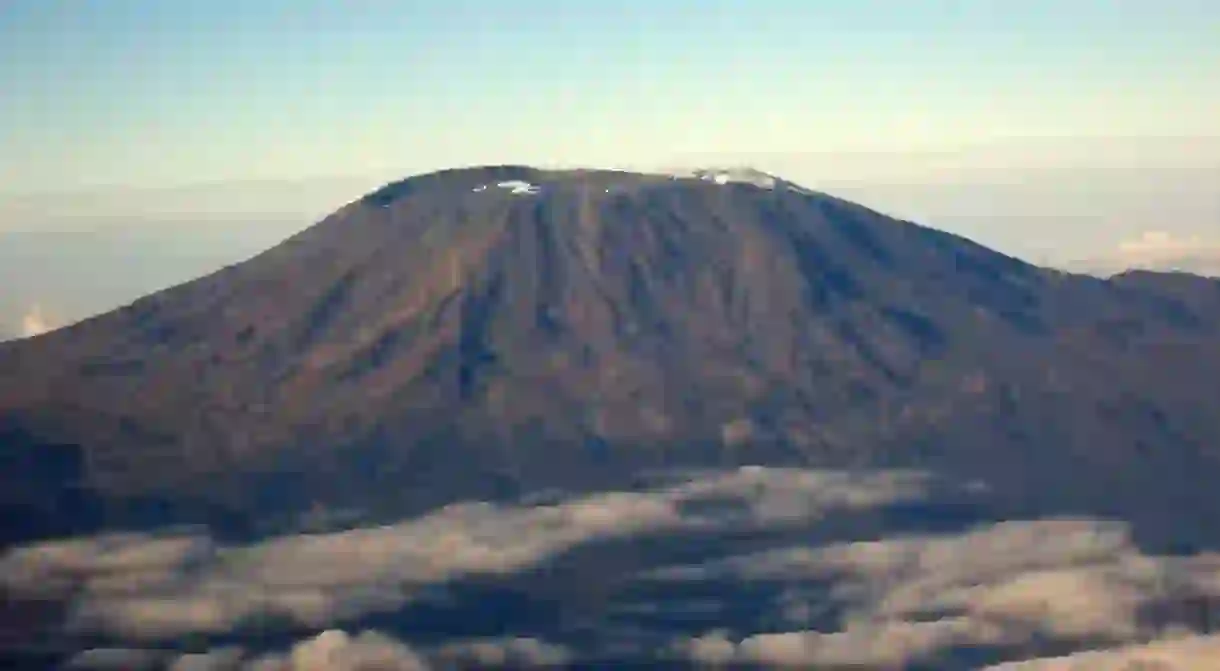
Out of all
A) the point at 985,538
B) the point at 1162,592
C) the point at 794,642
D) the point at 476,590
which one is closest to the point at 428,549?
the point at 476,590

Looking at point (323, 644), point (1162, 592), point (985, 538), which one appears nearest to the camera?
point (323, 644)

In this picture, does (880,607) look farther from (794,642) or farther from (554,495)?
(554,495)

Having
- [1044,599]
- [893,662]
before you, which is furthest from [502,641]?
[1044,599]

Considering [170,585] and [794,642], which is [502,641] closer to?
[794,642]

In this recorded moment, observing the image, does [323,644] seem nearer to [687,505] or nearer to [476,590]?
[476,590]

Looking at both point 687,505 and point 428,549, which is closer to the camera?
point 428,549

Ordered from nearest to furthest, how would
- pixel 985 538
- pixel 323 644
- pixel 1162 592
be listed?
pixel 323 644, pixel 1162 592, pixel 985 538

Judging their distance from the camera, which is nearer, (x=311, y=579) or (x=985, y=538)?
(x=311, y=579)
